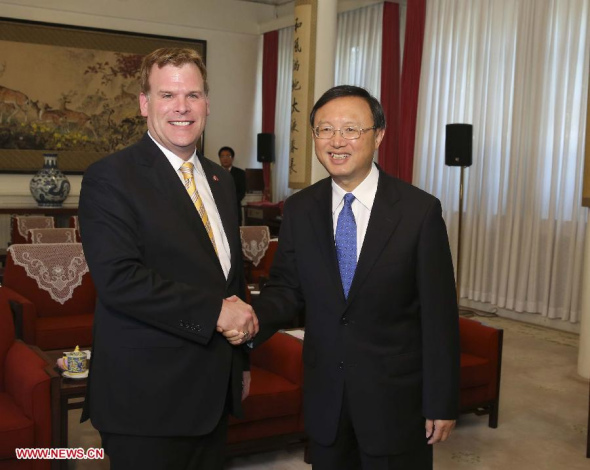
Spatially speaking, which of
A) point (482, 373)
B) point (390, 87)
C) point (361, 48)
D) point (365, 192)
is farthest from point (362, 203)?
point (361, 48)

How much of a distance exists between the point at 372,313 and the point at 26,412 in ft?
6.22

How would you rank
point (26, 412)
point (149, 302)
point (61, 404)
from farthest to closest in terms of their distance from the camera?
1. point (61, 404)
2. point (26, 412)
3. point (149, 302)

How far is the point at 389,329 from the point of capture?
2094 mm

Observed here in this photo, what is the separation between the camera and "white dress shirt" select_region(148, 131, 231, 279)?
208 centimetres

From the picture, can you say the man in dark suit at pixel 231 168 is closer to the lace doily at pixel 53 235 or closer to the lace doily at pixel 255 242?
the lace doily at pixel 255 242

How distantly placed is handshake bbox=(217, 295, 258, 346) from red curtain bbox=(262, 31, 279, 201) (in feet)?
33.5

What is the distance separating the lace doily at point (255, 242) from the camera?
7.16 m

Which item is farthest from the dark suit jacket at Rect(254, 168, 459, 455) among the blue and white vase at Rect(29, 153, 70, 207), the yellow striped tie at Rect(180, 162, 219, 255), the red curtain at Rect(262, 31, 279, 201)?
the red curtain at Rect(262, 31, 279, 201)

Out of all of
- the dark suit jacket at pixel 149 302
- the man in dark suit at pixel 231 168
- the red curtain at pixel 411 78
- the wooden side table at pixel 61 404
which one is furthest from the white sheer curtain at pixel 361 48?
the dark suit jacket at pixel 149 302

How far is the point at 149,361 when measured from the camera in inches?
76.0

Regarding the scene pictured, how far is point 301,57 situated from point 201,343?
5.85m

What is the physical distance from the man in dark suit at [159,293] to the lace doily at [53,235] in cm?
487

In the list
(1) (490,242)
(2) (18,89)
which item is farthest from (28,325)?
(2) (18,89)

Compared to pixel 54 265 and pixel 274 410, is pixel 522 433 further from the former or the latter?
pixel 54 265
